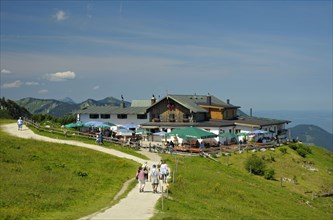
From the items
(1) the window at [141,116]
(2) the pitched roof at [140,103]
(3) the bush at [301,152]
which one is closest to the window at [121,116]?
(1) the window at [141,116]

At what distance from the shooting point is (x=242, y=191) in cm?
3388

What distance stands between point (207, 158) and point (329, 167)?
23016mm

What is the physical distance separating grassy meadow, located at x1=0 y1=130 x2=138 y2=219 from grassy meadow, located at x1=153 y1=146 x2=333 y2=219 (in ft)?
14.9

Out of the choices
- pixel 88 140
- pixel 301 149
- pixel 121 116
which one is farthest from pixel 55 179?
pixel 121 116

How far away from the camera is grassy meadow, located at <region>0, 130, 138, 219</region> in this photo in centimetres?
2120

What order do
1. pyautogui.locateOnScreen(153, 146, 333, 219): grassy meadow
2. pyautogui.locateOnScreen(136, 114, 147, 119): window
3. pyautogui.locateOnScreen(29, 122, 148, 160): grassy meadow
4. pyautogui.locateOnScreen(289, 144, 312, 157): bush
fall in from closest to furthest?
pyautogui.locateOnScreen(153, 146, 333, 219): grassy meadow
pyautogui.locateOnScreen(29, 122, 148, 160): grassy meadow
pyautogui.locateOnScreen(289, 144, 312, 157): bush
pyautogui.locateOnScreen(136, 114, 147, 119): window

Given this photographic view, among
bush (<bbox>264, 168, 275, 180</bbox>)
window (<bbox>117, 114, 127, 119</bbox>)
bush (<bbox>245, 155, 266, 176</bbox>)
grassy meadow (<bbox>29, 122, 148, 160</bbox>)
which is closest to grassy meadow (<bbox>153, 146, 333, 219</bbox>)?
bush (<bbox>264, 168, 275, 180</bbox>)

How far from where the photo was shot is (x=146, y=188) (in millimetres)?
28812

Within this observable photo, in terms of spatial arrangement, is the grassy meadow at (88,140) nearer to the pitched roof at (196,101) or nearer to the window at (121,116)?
the pitched roof at (196,101)

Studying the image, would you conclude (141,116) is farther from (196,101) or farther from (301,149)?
(301,149)

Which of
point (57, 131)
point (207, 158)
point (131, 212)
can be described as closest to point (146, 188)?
point (131, 212)

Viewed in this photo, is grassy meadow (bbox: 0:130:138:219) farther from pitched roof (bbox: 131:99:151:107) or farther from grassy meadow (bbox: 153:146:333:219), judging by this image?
pitched roof (bbox: 131:99:151:107)

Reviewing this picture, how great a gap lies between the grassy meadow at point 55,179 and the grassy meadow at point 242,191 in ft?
14.9

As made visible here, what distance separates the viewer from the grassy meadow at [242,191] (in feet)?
83.0
